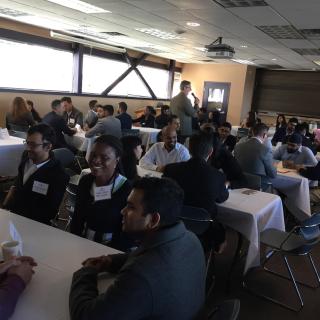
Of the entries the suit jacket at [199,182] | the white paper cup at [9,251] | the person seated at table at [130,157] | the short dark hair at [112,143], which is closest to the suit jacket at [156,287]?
the white paper cup at [9,251]

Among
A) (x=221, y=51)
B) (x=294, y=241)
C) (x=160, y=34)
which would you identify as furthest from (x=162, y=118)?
(x=294, y=241)

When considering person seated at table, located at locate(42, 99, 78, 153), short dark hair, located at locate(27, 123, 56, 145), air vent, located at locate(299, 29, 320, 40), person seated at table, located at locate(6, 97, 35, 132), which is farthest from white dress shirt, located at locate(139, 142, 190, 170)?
air vent, located at locate(299, 29, 320, 40)

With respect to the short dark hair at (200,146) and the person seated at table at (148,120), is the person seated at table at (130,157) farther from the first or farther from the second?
the person seated at table at (148,120)

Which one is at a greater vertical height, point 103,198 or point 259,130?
point 259,130

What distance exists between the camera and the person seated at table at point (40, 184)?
7.26 ft

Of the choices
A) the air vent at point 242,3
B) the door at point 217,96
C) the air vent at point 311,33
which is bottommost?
the door at point 217,96

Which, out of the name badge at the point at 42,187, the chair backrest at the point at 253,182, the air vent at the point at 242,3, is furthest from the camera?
the air vent at the point at 242,3

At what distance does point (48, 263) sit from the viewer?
153cm

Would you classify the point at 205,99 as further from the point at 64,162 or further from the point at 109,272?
the point at 109,272

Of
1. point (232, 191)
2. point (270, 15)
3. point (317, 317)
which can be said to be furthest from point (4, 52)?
point (317, 317)

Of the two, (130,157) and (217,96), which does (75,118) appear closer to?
(130,157)

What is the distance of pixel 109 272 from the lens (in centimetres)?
148

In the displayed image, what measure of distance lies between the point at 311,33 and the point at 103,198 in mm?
5031

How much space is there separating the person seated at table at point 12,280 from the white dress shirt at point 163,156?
93.6 inches
